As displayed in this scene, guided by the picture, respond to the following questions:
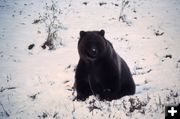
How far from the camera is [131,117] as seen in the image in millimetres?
5172

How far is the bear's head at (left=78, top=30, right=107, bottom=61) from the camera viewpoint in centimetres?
583

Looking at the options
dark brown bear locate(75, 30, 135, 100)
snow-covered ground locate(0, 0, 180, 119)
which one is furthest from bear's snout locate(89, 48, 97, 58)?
snow-covered ground locate(0, 0, 180, 119)

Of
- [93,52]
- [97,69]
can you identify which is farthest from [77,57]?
[93,52]

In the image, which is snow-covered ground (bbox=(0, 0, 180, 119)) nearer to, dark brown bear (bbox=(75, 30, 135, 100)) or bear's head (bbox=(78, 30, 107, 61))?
dark brown bear (bbox=(75, 30, 135, 100))

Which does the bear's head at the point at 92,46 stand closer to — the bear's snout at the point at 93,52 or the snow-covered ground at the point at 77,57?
the bear's snout at the point at 93,52

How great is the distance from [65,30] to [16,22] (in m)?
2.59

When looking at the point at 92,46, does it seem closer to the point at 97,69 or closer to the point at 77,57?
the point at 97,69

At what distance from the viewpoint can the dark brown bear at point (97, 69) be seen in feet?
19.4

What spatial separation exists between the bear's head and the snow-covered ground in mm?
900

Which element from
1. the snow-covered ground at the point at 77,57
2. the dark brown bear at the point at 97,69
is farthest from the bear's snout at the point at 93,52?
the snow-covered ground at the point at 77,57

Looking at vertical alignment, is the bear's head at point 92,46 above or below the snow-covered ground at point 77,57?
above

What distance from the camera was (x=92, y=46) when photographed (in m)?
5.81

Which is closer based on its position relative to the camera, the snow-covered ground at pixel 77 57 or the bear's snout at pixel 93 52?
the bear's snout at pixel 93 52

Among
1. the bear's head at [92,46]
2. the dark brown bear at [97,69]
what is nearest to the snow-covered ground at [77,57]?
the dark brown bear at [97,69]
